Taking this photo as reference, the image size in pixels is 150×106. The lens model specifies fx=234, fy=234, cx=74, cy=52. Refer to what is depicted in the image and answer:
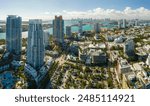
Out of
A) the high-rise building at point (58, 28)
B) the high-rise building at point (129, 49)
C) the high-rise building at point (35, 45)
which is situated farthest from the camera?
the high-rise building at point (58, 28)

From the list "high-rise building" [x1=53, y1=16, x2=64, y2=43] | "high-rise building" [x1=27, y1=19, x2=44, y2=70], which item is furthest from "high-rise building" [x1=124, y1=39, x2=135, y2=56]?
"high-rise building" [x1=53, y1=16, x2=64, y2=43]

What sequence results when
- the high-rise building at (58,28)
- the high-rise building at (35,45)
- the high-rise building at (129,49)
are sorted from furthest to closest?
the high-rise building at (58,28)
the high-rise building at (129,49)
the high-rise building at (35,45)

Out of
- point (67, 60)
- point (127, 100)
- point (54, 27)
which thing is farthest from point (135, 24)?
point (127, 100)

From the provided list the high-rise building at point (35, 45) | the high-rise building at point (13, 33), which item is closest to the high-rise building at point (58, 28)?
the high-rise building at point (13, 33)

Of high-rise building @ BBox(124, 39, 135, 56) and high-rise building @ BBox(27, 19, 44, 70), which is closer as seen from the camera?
high-rise building @ BBox(27, 19, 44, 70)

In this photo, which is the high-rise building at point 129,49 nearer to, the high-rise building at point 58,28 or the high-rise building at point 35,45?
the high-rise building at point 35,45

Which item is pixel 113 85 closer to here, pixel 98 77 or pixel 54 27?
pixel 98 77

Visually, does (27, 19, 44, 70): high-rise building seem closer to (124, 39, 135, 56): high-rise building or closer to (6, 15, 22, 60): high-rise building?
(6, 15, 22, 60): high-rise building
